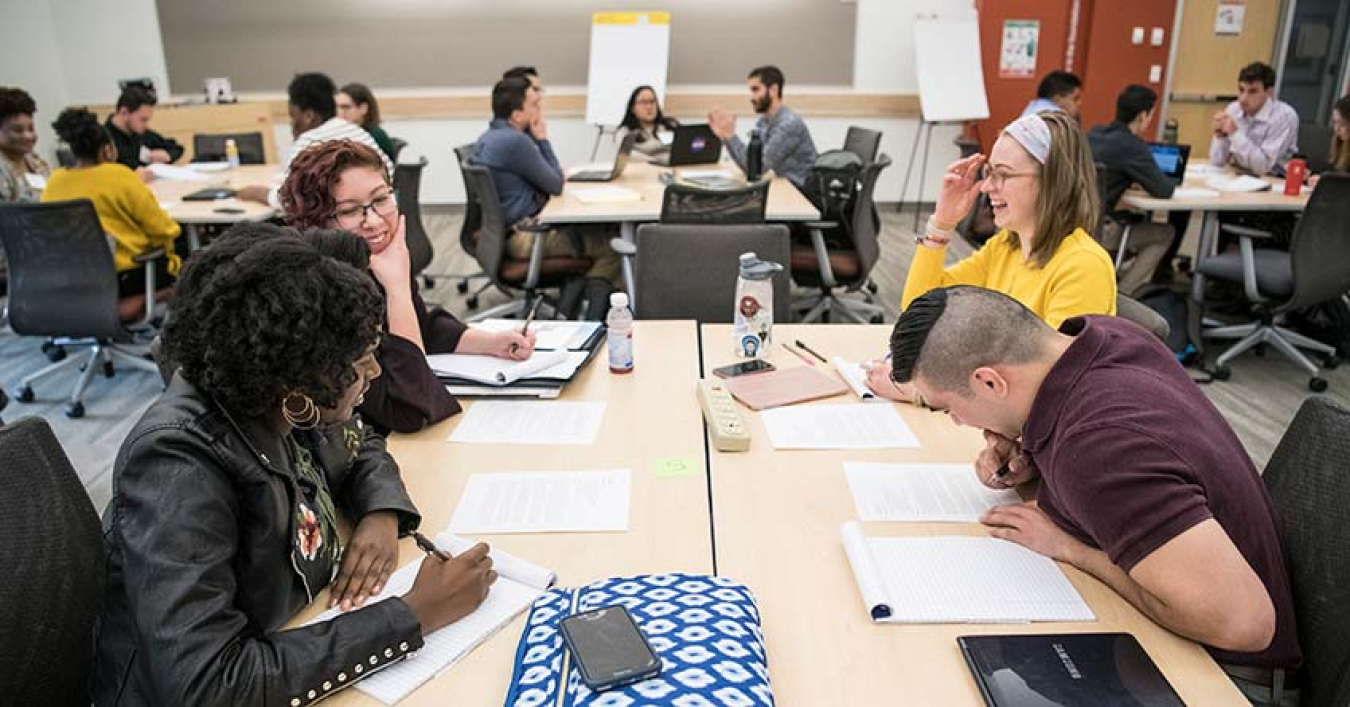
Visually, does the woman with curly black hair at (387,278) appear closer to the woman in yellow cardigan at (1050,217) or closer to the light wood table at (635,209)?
the woman in yellow cardigan at (1050,217)

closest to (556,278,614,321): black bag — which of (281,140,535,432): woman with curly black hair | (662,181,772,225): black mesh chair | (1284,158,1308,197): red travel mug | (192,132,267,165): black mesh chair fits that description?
(662,181,772,225): black mesh chair

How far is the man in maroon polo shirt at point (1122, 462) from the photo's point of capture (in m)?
1.12

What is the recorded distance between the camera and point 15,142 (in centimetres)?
449

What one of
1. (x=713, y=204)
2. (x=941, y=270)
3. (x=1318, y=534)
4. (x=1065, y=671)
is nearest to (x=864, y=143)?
(x=713, y=204)

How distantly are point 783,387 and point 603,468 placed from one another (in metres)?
0.57

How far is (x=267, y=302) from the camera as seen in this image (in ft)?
3.65

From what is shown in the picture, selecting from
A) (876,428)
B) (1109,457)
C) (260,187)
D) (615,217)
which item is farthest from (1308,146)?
→ (260,187)

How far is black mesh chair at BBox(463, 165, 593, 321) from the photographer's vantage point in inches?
167

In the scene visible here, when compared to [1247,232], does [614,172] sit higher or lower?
higher

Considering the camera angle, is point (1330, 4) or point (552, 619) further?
point (1330, 4)

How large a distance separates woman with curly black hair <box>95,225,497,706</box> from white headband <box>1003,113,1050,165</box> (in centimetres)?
163

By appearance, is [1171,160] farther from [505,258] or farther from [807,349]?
[505,258]

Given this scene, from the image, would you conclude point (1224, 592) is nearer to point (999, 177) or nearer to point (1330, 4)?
point (999, 177)

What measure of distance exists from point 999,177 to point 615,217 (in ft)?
7.40
